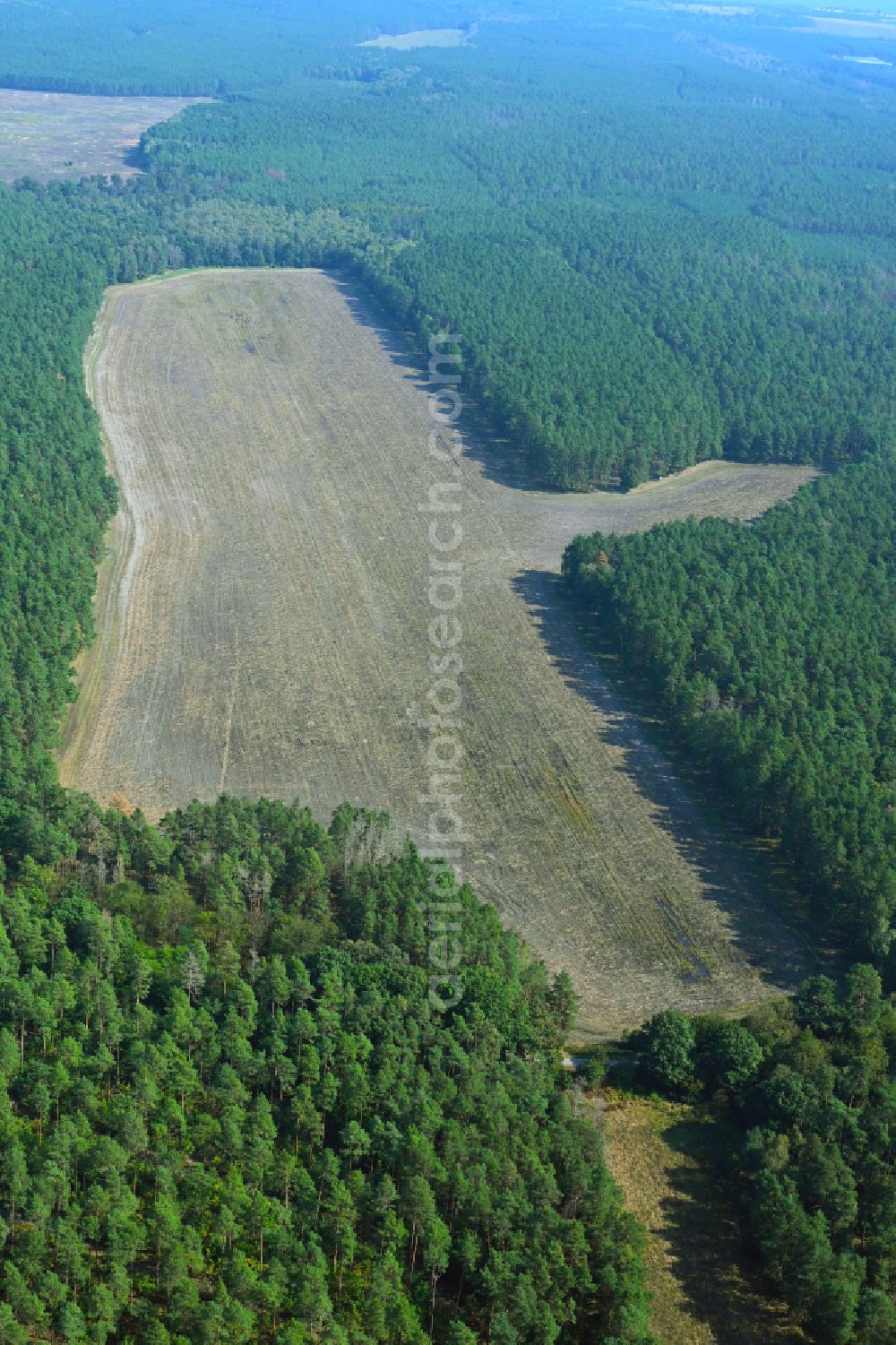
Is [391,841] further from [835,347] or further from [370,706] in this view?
[835,347]

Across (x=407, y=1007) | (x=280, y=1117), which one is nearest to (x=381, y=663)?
(x=407, y=1007)

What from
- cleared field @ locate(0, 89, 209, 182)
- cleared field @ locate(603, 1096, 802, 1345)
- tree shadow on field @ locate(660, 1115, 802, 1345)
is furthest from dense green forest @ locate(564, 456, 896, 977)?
cleared field @ locate(0, 89, 209, 182)

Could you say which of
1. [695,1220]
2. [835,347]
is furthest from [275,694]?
[835,347]

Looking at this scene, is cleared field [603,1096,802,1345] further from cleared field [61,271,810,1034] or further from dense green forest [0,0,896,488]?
dense green forest [0,0,896,488]

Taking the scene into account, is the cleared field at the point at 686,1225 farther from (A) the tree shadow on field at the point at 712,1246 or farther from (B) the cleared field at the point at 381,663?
(B) the cleared field at the point at 381,663

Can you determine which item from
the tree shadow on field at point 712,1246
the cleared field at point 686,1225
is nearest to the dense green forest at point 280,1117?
the cleared field at point 686,1225

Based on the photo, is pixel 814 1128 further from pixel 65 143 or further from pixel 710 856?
pixel 65 143
